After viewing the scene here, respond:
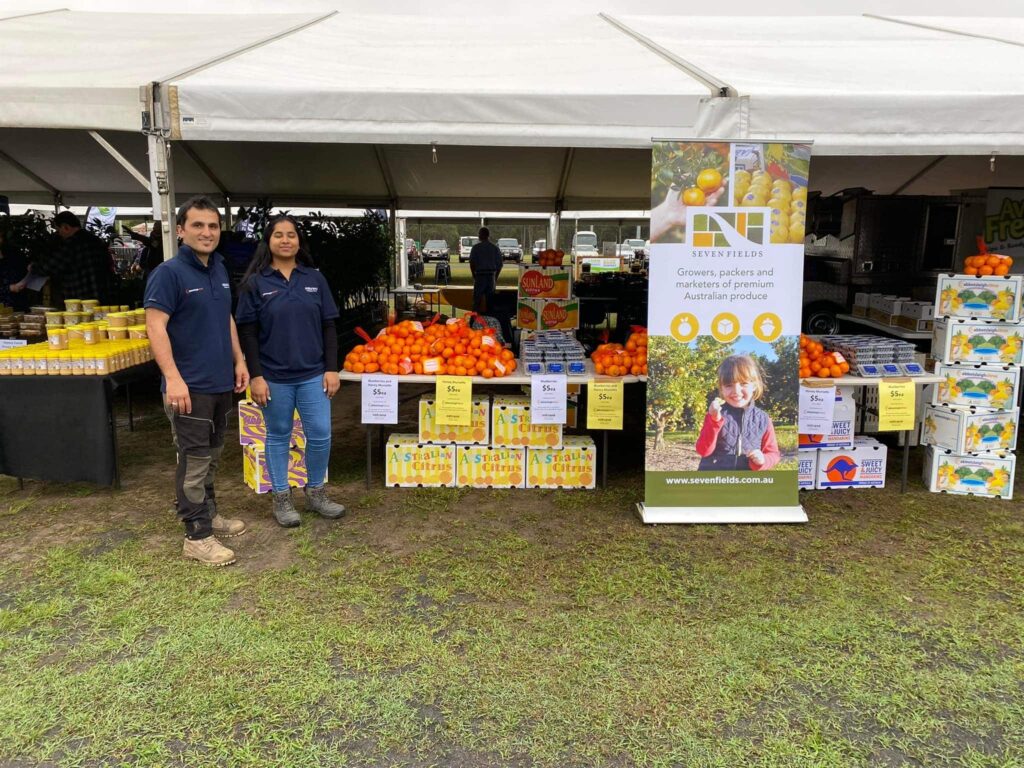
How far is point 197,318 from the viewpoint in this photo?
3553mm

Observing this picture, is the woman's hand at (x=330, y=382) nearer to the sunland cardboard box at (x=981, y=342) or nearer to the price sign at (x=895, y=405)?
the price sign at (x=895, y=405)

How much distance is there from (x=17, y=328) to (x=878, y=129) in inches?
241

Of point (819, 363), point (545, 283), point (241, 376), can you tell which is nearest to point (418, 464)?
point (241, 376)

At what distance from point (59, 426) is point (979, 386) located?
5.84 metres

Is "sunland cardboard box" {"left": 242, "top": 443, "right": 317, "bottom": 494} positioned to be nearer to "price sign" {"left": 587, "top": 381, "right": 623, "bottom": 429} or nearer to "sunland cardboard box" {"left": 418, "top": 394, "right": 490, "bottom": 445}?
"sunland cardboard box" {"left": 418, "top": 394, "right": 490, "bottom": 445}

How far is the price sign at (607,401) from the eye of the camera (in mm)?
4688

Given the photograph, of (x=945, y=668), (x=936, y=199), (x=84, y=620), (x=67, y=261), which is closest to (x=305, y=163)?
(x=67, y=261)

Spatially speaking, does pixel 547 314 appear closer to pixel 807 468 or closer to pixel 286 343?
pixel 807 468

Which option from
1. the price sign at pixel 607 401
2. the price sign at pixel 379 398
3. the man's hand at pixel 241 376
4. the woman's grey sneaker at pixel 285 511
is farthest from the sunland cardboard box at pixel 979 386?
the man's hand at pixel 241 376

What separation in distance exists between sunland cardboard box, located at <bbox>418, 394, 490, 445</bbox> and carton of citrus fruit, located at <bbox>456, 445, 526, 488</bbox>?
57 millimetres

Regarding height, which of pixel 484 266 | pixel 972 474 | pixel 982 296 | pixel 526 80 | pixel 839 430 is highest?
pixel 526 80

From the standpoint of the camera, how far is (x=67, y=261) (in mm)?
7121

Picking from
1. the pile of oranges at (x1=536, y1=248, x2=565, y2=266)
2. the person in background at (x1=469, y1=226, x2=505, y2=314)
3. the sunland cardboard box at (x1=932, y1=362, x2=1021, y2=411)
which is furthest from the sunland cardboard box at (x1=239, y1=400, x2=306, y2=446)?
the person in background at (x1=469, y1=226, x2=505, y2=314)

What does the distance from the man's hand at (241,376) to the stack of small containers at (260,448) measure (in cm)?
78
